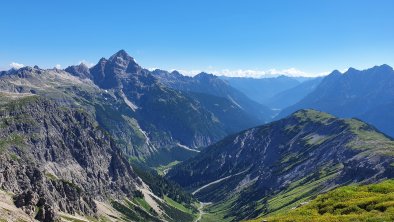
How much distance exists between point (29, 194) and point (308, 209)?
6200 inches

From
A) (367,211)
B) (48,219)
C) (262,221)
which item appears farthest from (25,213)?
(367,211)

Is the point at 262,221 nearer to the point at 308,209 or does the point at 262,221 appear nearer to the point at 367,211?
the point at 308,209

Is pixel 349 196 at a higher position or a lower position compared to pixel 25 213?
higher

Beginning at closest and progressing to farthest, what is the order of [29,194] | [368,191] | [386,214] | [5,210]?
[386,214]
[368,191]
[5,210]
[29,194]

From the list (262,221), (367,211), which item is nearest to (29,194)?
(262,221)

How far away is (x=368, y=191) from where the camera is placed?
52.8 meters

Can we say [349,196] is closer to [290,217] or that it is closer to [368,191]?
[368,191]

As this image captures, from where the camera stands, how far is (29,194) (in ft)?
598

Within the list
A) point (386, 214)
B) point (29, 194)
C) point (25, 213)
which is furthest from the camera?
point (29, 194)

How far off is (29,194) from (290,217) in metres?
158

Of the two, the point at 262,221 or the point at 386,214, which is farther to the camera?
the point at 262,221

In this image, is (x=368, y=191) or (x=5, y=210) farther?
(x=5, y=210)

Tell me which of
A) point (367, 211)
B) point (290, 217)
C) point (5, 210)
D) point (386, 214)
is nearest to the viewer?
point (386, 214)

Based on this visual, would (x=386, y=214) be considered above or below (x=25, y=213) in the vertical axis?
above
